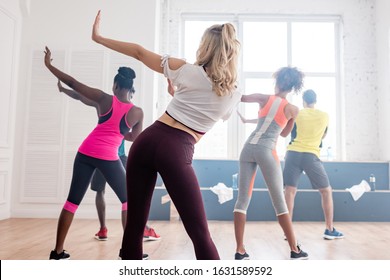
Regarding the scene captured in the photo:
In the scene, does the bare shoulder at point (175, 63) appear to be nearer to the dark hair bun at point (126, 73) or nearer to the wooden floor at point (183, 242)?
the dark hair bun at point (126, 73)

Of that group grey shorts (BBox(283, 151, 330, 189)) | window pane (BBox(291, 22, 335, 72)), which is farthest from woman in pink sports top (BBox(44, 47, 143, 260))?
window pane (BBox(291, 22, 335, 72))

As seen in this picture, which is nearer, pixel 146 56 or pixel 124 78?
pixel 146 56

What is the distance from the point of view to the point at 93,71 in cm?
402

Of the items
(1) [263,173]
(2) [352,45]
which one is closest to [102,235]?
(1) [263,173]

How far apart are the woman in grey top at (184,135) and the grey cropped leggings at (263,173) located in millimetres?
917

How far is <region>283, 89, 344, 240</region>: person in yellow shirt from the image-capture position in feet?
9.78

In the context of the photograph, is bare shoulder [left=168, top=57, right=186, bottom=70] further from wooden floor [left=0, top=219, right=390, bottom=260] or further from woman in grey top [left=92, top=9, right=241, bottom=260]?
wooden floor [left=0, top=219, right=390, bottom=260]

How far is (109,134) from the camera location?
219cm

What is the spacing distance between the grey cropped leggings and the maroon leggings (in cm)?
104

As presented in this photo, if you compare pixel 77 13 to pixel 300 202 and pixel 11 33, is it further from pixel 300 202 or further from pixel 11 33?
pixel 300 202

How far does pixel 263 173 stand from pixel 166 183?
1.15m

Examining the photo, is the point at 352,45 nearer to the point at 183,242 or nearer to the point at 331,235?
the point at 331,235

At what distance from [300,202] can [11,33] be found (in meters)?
3.94

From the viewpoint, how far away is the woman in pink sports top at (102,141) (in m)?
2.02
